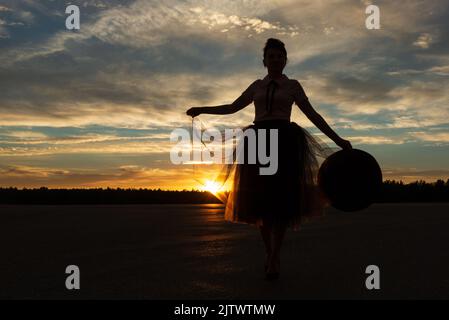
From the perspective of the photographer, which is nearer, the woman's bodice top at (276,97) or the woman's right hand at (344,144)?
the woman's bodice top at (276,97)

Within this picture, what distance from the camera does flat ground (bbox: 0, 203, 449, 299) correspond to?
5621 millimetres

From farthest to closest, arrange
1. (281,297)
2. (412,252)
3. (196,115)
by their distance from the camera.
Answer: (412,252) → (196,115) → (281,297)

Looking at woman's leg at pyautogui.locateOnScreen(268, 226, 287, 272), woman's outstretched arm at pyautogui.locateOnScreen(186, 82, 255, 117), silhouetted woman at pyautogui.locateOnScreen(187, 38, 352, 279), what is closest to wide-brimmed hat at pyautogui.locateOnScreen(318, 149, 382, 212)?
silhouetted woman at pyautogui.locateOnScreen(187, 38, 352, 279)

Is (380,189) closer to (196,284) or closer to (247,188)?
(247,188)

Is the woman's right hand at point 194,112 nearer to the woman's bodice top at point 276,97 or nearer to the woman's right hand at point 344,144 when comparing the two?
the woman's bodice top at point 276,97

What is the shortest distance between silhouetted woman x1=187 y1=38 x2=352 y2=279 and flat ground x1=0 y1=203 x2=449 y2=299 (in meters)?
0.64

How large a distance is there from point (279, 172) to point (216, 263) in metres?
1.60

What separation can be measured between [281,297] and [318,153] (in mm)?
2240

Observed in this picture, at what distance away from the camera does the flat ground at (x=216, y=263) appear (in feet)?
18.4

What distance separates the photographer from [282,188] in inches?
254

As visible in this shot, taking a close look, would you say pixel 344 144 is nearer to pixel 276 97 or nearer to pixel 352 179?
pixel 352 179

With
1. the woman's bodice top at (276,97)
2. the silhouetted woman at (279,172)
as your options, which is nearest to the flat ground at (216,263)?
the silhouetted woman at (279,172)

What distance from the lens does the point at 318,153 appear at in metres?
6.96
